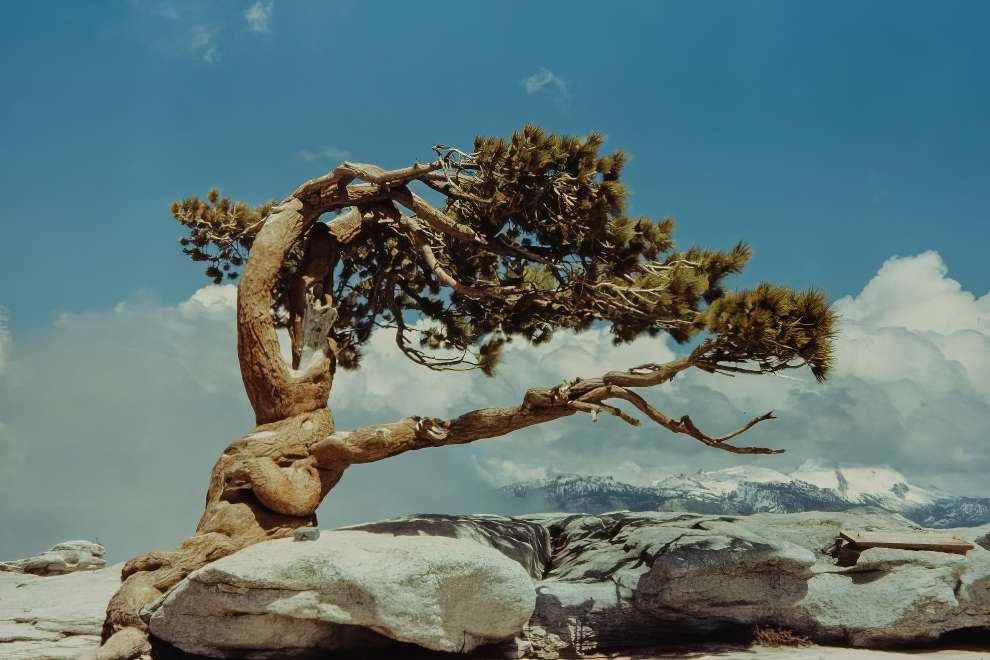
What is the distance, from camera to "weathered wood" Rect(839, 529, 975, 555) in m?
11.8

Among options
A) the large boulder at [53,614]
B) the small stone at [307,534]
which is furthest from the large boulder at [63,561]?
the small stone at [307,534]

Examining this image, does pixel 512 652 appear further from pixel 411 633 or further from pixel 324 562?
pixel 324 562

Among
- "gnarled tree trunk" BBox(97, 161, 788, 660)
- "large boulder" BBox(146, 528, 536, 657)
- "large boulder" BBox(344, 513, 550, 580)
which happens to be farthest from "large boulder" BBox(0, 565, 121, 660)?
"large boulder" BBox(344, 513, 550, 580)

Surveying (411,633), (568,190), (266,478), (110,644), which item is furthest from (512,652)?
(568,190)

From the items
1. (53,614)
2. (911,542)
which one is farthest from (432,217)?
(911,542)

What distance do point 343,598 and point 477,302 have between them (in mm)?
8236

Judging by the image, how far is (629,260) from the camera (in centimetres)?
1329

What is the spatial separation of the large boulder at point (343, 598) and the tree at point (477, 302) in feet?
4.18

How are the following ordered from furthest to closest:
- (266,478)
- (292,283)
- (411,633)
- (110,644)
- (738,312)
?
(292,283)
(266,478)
(738,312)
(110,644)
(411,633)

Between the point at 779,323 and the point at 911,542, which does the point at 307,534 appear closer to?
the point at 779,323

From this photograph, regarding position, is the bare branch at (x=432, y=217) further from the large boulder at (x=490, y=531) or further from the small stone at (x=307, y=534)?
the small stone at (x=307, y=534)

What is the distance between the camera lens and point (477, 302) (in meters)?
16.7

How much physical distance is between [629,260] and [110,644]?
381 inches

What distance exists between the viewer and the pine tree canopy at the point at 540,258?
36.1 feet
